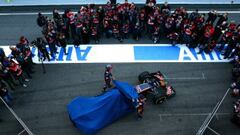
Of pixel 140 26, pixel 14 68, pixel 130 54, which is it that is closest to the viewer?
pixel 14 68

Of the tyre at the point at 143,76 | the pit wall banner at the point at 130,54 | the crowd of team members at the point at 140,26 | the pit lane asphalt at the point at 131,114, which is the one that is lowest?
the pit lane asphalt at the point at 131,114

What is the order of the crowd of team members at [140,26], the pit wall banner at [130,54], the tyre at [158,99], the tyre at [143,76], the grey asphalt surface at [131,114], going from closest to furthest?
1. the grey asphalt surface at [131,114]
2. the tyre at [158,99]
3. the tyre at [143,76]
4. the crowd of team members at [140,26]
5. the pit wall banner at [130,54]

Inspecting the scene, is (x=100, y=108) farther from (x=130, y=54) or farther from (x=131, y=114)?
(x=130, y=54)

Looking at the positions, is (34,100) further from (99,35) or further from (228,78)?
(228,78)

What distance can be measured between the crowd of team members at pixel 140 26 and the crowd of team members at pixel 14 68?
4.64ft

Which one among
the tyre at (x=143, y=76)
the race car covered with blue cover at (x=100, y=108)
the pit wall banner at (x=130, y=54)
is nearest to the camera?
the race car covered with blue cover at (x=100, y=108)

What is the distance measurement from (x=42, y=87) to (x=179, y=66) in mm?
6387

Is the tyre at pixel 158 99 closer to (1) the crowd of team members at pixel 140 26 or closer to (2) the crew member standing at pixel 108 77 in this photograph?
(2) the crew member standing at pixel 108 77

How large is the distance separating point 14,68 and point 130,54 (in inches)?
220

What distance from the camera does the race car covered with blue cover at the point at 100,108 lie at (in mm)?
11461

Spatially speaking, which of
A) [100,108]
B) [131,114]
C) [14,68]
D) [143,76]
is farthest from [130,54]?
[14,68]

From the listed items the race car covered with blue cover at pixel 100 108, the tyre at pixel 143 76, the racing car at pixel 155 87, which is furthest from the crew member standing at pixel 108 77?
the tyre at pixel 143 76

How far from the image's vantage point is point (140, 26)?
15.9 m

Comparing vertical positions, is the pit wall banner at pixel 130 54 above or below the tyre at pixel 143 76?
above
